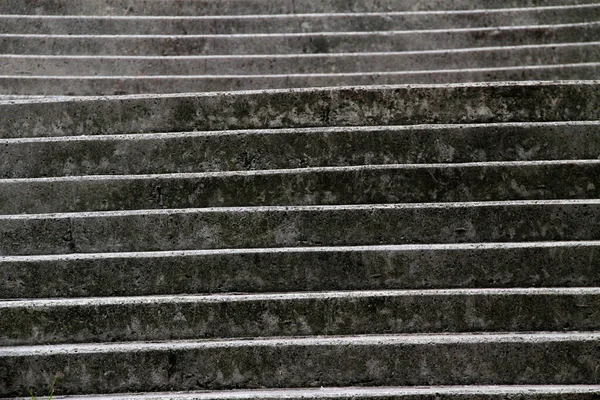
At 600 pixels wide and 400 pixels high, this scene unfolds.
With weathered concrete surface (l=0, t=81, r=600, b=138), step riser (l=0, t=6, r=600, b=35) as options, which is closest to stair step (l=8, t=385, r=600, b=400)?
weathered concrete surface (l=0, t=81, r=600, b=138)

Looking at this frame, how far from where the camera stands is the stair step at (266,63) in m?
4.91

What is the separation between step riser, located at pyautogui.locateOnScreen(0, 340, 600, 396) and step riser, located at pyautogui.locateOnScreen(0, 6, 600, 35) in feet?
10.8

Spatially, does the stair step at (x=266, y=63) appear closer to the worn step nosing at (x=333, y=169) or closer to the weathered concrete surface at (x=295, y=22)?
the weathered concrete surface at (x=295, y=22)

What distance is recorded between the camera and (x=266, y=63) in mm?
4945

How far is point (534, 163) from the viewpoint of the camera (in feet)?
11.5

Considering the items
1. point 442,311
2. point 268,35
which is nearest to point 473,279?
point 442,311

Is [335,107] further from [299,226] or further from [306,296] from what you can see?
[306,296]

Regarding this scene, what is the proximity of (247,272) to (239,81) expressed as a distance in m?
2.00

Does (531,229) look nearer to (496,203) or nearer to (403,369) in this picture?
(496,203)

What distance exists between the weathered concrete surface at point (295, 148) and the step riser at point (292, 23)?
193 centimetres

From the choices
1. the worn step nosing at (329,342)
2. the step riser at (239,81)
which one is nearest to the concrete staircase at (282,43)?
the step riser at (239,81)

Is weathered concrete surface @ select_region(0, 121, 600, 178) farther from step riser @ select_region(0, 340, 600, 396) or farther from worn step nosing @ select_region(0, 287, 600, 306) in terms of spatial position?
step riser @ select_region(0, 340, 600, 396)

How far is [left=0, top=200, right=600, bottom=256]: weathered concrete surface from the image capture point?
11.0ft

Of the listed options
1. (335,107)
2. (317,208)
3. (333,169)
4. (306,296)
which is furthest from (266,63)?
(306,296)
